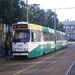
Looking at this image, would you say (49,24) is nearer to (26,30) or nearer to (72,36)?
(26,30)

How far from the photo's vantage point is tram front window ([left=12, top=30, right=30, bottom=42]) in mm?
21000

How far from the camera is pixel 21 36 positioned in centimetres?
2111

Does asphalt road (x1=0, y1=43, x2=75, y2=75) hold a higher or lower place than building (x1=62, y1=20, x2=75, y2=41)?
lower

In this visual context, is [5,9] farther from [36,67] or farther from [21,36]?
[36,67]

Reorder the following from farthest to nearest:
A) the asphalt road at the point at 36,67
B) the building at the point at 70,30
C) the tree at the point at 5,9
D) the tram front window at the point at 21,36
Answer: the building at the point at 70,30 < the tree at the point at 5,9 < the tram front window at the point at 21,36 < the asphalt road at the point at 36,67

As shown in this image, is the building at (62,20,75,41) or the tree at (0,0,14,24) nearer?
the tree at (0,0,14,24)

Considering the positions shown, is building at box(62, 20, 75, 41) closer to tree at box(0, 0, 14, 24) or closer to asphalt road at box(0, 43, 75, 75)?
tree at box(0, 0, 14, 24)

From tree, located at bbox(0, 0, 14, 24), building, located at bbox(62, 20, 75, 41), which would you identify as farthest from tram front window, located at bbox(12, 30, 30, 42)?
building, located at bbox(62, 20, 75, 41)

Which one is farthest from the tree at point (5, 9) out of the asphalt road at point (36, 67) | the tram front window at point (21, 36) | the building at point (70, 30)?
the building at point (70, 30)

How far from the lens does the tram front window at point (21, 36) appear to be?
21.0 metres

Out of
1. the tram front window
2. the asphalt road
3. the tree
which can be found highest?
the tree

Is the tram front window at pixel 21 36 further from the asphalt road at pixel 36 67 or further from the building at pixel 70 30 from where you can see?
the building at pixel 70 30

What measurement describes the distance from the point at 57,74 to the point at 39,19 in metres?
31.1

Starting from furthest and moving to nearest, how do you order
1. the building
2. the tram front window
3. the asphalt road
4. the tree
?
the building, the tree, the tram front window, the asphalt road
